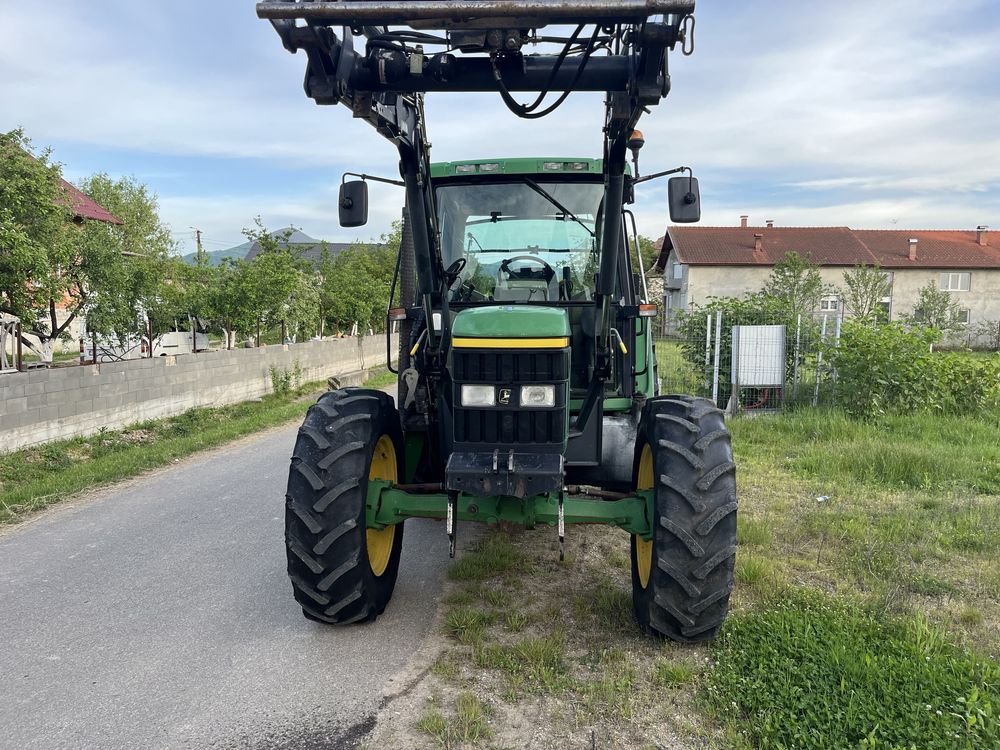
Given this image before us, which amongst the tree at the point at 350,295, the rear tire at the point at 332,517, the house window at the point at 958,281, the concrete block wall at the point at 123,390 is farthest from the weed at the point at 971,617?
the house window at the point at 958,281

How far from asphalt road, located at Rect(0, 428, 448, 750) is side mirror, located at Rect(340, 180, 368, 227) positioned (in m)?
2.33

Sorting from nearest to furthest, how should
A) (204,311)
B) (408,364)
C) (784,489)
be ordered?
1. (408,364)
2. (784,489)
3. (204,311)

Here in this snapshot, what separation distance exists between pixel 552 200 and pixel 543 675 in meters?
2.75

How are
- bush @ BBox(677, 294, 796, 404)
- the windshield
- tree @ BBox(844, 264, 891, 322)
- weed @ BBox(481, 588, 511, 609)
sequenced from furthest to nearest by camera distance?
tree @ BBox(844, 264, 891, 322) < bush @ BBox(677, 294, 796, 404) < the windshield < weed @ BBox(481, 588, 511, 609)

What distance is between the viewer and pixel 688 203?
4105mm

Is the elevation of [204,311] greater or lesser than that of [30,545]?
greater

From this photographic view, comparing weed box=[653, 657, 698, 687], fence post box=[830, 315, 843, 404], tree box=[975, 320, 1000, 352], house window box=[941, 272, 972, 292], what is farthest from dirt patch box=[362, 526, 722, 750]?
house window box=[941, 272, 972, 292]

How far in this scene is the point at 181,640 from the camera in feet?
12.5

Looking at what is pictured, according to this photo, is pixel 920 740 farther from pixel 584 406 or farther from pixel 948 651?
pixel 584 406

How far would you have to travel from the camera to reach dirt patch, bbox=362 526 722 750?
291 centimetres

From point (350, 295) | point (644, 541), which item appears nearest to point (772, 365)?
point (644, 541)

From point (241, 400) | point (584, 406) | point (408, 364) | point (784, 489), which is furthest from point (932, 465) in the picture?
point (241, 400)

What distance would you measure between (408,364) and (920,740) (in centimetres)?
319

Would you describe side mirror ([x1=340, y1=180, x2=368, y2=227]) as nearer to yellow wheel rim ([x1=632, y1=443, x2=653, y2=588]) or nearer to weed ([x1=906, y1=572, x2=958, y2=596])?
yellow wheel rim ([x1=632, y1=443, x2=653, y2=588])
